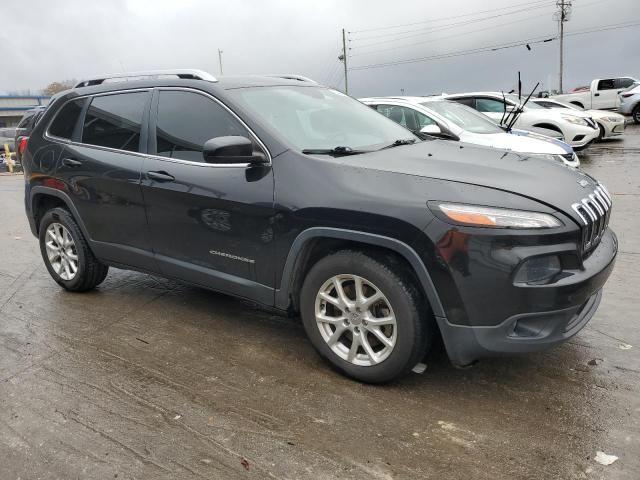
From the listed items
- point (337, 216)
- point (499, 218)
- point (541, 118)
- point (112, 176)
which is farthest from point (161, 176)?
point (541, 118)

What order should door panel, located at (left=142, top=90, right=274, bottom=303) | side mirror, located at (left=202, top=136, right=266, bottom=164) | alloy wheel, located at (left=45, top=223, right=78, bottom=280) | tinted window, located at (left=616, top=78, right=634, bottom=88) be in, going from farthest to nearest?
tinted window, located at (left=616, top=78, right=634, bottom=88) < alloy wheel, located at (left=45, top=223, right=78, bottom=280) < door panel, located at (left=142, top=90, right=274, bottom=303) < side mirror, located at (left=202, top=136, right=266, bottom=164)

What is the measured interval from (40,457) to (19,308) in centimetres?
240

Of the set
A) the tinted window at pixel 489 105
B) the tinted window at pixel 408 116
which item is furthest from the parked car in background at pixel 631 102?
the tinted window at pixel 408 116

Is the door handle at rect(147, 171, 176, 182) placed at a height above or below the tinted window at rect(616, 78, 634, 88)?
below

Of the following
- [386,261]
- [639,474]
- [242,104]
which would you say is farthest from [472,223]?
[242,104]

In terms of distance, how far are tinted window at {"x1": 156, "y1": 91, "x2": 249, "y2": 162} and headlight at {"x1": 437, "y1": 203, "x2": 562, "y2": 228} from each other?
1491 mm

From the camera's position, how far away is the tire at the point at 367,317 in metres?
2.91

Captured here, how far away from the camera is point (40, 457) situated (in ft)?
8.67

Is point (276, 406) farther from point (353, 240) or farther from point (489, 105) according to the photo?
point (489, 105)

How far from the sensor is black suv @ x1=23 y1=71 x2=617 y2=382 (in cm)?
272

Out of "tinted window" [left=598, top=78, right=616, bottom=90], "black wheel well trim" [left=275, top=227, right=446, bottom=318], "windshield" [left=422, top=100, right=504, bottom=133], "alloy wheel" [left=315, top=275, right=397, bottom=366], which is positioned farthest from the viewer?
"tinted window" [left=598, top=78, right=616, bottom=90]

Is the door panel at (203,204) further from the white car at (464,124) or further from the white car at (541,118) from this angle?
the white car at (541,118)

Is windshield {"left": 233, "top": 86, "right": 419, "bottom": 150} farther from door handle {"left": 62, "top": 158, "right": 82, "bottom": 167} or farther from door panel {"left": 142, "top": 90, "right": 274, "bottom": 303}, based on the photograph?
door handle {"left": 62, "top": 158, "right": 82, "bottom": 167}

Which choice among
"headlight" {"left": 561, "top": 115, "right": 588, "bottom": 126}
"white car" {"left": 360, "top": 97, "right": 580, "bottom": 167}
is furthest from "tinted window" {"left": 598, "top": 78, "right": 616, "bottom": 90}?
"white car" {"left": 360, "top": 97, "right": 580, "bottom": 167}
